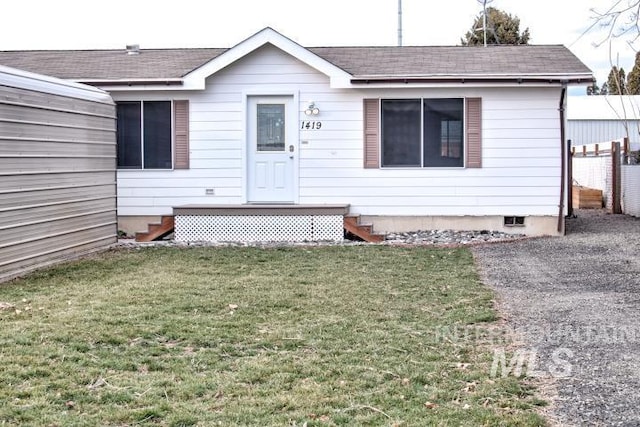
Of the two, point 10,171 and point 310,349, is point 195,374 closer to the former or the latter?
point 310,349

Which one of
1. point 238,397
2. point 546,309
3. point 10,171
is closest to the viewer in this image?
point 238,397

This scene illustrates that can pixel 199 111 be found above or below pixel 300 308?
above

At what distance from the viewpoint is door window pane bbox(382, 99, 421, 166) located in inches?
525

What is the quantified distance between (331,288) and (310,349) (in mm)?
2661

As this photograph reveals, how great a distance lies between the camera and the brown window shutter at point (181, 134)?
44.5 feet

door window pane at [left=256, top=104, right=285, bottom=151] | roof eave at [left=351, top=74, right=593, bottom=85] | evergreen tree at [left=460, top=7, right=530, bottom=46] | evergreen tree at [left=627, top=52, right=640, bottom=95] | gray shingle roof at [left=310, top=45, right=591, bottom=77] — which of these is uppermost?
evergreen tree at [left=460, top=7, right=530, bottom=46]

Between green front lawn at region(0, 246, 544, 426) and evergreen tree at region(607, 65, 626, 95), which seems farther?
evergreen tree at region(607, 65, 626, 95)

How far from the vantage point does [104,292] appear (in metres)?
7.79

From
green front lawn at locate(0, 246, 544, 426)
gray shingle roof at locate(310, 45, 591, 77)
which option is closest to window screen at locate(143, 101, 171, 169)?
gray shingle roof at locate(310, 45, 591, 77)

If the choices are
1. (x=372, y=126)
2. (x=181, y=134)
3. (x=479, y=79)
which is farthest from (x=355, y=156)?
(x=181, y=134)

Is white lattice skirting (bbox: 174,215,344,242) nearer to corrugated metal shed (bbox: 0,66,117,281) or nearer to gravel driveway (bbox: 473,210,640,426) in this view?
corrugated metal shed (bbox: 0,66,117,281)

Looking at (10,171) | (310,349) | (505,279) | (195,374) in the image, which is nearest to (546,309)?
(505,279)

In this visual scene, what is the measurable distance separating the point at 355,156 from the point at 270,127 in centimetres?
159

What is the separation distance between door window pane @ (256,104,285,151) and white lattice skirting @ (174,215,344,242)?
144 centimetres
